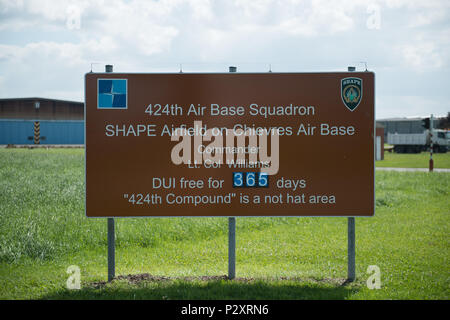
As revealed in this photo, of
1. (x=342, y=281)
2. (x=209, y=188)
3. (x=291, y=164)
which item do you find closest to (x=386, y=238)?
(x=342, y=281)

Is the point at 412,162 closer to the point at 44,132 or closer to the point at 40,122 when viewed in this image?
the point at 40,122

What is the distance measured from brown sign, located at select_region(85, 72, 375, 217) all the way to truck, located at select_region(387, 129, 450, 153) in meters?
51.0

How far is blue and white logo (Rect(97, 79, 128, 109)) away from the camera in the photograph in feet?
20.1

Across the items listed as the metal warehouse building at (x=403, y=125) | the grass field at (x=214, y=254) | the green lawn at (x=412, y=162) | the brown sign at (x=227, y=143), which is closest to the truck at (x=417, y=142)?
the green lawn at (x=412, y=162)

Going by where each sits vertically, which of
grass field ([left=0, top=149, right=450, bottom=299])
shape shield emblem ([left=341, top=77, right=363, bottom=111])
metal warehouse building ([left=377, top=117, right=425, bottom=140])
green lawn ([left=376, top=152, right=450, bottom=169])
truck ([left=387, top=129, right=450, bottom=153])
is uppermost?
metal warehouse building ([left=377, top=117, right=425, bottom=140])

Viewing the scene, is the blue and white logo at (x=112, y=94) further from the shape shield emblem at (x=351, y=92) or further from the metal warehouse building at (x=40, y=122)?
the metal warehouse building at (x=40, y=122)

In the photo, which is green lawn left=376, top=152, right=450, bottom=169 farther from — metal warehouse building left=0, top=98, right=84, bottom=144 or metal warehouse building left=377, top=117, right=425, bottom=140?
metal warehouse building left=377, top=117, right=425, bottom=140

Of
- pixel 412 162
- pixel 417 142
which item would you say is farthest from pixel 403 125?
pixel 412 162

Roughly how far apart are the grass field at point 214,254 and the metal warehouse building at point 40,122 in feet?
147

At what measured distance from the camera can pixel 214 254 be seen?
8445mm

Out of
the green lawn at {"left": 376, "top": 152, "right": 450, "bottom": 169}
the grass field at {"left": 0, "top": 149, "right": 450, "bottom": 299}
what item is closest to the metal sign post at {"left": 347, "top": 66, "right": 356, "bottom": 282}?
the grass field at {"left": 0, "top": 149, "right": 450, "bottom": 299}

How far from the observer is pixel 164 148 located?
A: 20.2ft

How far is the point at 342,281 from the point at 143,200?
9.41 ft

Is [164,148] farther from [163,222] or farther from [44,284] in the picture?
[163,222]
